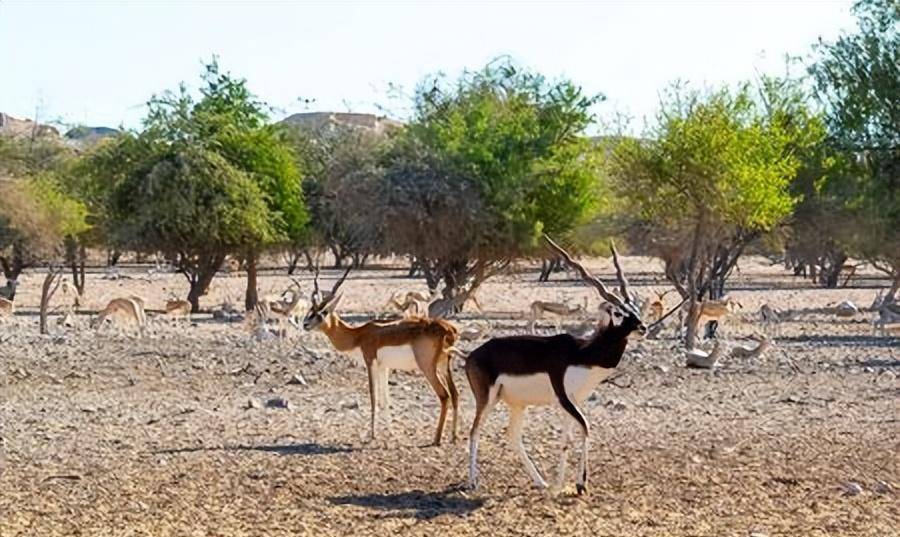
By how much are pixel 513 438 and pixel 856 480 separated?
2503 millimetres

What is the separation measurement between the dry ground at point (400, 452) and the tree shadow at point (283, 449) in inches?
1.3

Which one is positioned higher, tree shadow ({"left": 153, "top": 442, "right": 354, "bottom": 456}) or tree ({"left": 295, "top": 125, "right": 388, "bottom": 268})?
tree ({"left": 295, "top": 125, "right": 388, "bottom": 268})

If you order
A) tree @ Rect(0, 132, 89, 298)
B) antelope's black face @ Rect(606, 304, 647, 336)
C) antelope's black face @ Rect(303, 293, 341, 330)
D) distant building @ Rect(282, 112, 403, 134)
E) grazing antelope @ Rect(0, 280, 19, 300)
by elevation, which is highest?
distant building @ Rect(282, 112, 403, 134)

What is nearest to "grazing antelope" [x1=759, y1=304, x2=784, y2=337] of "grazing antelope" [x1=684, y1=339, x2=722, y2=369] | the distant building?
"grazing antelope" [x1=684, y1=339, x2=722, y2=369]

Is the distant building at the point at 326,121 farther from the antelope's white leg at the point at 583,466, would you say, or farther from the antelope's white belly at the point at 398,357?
the antelope's white leg at the point at 583,466

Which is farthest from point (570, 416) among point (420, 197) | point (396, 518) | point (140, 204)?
point (140, 204)

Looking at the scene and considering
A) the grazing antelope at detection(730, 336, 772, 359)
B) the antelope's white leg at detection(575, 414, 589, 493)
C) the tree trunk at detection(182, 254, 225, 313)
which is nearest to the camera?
the antelope's white leg at detection(575, 414, 589, 493)

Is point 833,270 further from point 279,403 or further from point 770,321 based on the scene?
point 279,403

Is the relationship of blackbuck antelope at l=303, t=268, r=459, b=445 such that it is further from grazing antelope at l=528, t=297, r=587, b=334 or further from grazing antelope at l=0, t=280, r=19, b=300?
grazing antelope at l=0, t=280, r=19, b=300

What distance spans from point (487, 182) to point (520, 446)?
25.2 meters

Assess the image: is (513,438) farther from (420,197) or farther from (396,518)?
(420,197)

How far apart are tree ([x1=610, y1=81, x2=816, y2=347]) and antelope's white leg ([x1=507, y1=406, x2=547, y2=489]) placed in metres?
13.9

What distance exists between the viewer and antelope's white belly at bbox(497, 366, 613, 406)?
10062mm

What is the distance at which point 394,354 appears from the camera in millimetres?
13078
